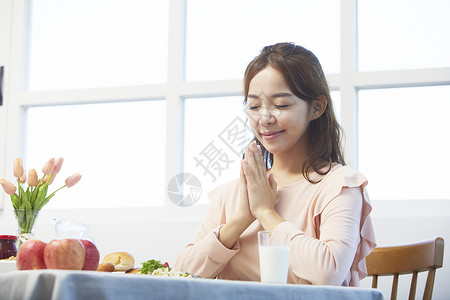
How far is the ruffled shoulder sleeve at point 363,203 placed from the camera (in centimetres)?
168

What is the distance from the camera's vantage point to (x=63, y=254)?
1061 mm

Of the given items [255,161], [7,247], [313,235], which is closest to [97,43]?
[7,247]

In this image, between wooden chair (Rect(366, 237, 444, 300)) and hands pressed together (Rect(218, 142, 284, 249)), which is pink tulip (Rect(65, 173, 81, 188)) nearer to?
hands pressed together (Rect(218, 142, 284, 249))

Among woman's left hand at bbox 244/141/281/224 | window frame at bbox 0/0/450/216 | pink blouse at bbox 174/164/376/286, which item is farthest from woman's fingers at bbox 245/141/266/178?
window frame at bbox 0/0/450/216

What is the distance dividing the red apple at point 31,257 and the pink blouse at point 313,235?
2.04 ft

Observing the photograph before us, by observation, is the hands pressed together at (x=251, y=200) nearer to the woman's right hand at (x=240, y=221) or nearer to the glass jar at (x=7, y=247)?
the woman's right hand at (x=240, y=221)

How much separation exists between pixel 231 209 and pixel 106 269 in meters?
0.51

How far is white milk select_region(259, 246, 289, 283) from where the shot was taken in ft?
3.91

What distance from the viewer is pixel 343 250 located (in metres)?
1.53

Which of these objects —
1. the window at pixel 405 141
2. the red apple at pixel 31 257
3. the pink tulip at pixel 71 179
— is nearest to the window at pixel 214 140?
the window at pixel 405 141

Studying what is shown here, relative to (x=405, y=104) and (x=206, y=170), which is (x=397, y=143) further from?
(x=206, y=170)

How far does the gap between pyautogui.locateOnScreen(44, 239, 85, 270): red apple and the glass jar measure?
2.61 feet

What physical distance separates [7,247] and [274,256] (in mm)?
939

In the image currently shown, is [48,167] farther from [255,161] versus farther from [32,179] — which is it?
[255,161]
